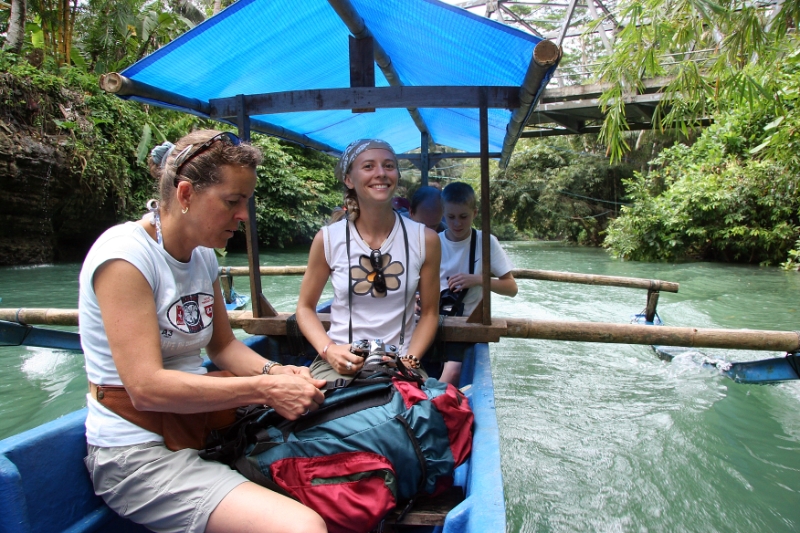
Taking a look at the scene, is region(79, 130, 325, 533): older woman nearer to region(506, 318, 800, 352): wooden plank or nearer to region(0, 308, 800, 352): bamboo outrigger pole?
region(0, 308, 800, 352): bamboo outrigger pole

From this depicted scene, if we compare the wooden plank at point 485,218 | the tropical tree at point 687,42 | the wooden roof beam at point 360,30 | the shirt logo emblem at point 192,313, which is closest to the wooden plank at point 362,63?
the wooden roof beam at point 360,30

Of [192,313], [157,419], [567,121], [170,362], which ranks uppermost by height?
[567,121]

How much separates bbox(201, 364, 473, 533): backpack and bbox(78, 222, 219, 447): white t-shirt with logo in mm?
254

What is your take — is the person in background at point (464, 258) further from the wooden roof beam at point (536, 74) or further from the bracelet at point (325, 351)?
the bracelet at point (325, 351)

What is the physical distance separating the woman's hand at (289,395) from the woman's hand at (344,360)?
47 centimetres

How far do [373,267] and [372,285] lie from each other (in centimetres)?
8

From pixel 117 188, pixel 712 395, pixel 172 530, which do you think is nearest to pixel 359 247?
pixel 172 530

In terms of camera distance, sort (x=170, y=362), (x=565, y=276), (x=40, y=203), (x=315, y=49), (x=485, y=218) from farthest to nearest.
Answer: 1. (x=40, y=203)
2. (x=565, y=276)
3. (x=315, y=49)
4. (x=485, y=218)
5. (x=170, y=362)

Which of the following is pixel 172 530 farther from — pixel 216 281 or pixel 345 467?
pixel 216 281

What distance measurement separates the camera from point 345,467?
1437 millimetres

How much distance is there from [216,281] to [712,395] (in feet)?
14.1

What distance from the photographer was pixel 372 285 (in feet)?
7.28

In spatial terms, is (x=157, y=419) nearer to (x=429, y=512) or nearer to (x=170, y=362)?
(x=170, y=362)

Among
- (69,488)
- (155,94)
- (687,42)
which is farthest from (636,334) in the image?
(155,94)
